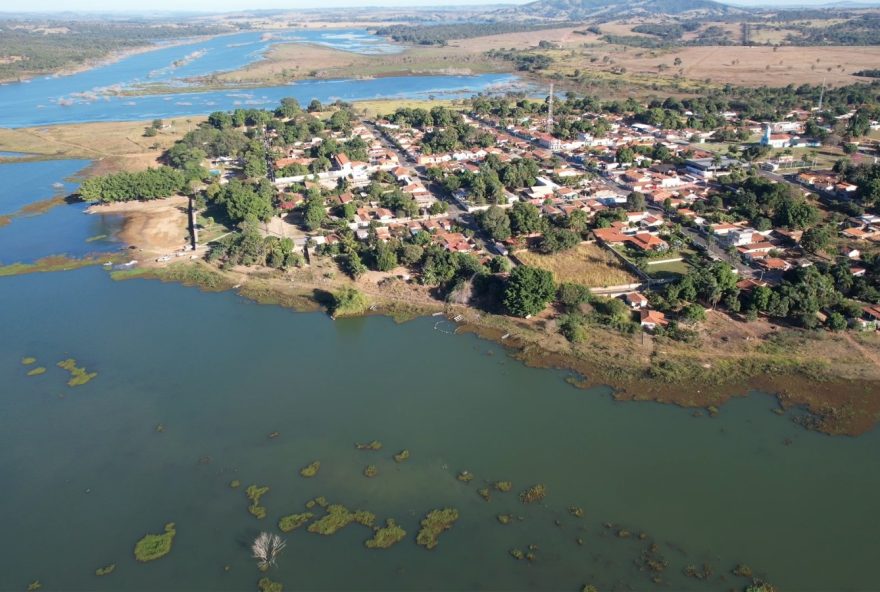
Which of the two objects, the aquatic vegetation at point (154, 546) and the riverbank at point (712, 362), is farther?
the riverbank at point (712, 362)

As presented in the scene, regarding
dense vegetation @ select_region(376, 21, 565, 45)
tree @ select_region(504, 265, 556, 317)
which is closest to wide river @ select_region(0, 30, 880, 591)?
tree @ select_region(504, 265, 556, 317)

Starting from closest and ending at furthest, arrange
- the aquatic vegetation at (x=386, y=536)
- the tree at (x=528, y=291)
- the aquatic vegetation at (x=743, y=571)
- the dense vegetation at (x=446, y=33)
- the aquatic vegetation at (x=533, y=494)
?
the aquatic vegetation at (x=743, y=571)
the aquatic vegetation at (x=386, y=536)
the aquatic vegetation at (x=533, y=494)
the tree at (x=528, y=291)
the dense vegetation at (x=446, y=33)

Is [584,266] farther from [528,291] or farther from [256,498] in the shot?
[256,498]

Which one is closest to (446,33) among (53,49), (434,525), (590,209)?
(53,49)

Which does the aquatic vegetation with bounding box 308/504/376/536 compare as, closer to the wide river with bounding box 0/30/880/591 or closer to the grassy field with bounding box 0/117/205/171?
the wide river with bounding box 0/30/880/591

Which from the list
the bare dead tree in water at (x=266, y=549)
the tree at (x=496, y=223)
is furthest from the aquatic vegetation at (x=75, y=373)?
the tree at (x=496, y=223)

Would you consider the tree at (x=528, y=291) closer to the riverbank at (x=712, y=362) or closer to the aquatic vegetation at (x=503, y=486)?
the riverbank at (x=712, y=362)

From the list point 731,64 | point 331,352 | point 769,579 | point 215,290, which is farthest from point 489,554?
point 731,64

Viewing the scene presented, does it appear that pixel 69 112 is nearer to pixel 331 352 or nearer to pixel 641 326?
pixel 331 352
